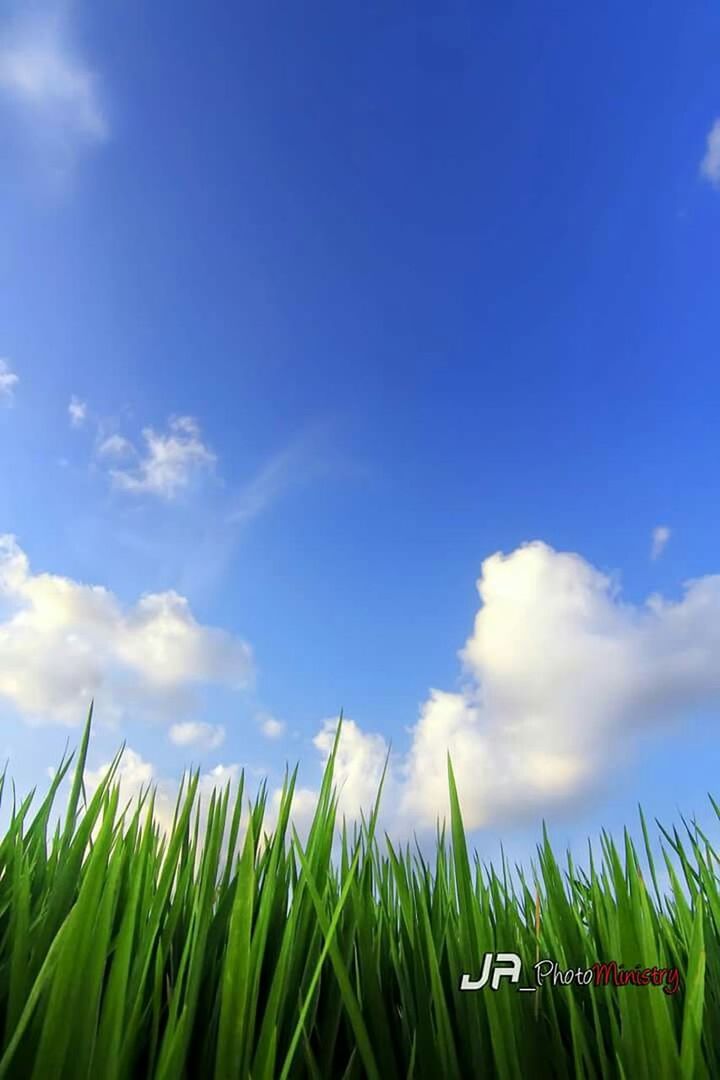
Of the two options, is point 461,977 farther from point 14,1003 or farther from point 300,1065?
point 14,1003

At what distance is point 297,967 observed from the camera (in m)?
1.04

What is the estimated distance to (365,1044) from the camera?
2.98 ft

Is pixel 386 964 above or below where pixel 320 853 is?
below

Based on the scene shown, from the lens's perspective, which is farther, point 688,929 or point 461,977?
point 688,929

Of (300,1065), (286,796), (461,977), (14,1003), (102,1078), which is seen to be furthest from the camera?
(286,796)

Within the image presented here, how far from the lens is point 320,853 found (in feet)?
4.05

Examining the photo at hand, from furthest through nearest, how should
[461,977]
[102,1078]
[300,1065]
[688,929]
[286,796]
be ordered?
[688,929]
[286,796]
[461,977]
[300,1065]
[102,1078]

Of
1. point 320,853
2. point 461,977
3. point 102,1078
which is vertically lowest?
point 102,1078

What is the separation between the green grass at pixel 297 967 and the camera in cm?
79

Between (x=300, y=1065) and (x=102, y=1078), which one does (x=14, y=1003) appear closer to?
(x=102, y=1078)

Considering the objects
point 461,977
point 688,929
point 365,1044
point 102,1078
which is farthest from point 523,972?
point 102,1078

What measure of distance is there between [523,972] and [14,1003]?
2.29 feet

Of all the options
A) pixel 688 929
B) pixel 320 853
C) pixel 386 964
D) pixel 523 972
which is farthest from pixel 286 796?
pixel 688 929

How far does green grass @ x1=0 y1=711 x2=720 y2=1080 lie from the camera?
786 millimetres
